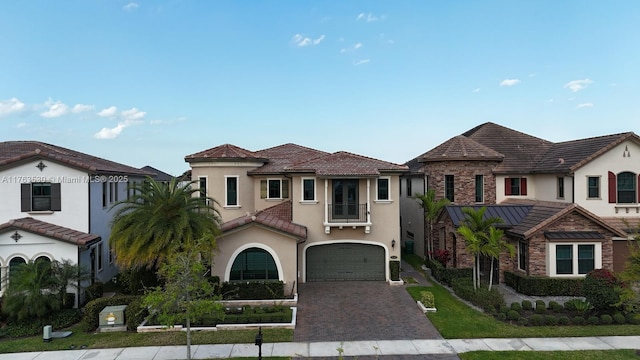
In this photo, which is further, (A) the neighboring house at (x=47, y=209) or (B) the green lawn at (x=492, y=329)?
(A) the neighboring house at (x=47, y=209)

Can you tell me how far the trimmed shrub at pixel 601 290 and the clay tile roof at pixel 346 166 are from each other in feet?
30.9

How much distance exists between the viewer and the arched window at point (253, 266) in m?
18.1

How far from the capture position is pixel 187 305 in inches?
421

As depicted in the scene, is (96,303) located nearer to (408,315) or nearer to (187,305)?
(187,305)

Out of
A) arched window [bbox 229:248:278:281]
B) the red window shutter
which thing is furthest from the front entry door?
the red window shutter

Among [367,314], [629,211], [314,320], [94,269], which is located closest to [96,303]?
[94,269]

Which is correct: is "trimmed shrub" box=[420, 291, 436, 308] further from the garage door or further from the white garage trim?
the garage door

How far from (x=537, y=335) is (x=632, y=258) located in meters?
3.95

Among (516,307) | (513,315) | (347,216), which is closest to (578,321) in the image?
(516,307)

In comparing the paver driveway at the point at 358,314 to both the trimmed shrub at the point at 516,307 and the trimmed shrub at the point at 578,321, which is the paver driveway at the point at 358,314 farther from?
the trimmed shrub at the point at 578,321

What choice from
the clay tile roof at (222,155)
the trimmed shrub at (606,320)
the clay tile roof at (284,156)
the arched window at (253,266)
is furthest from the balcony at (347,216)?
the trimmed shrub at (606,320)

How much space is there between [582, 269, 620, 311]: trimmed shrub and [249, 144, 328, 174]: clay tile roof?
602 inches

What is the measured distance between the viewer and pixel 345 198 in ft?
67.4

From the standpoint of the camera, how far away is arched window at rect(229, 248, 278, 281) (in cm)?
1808
